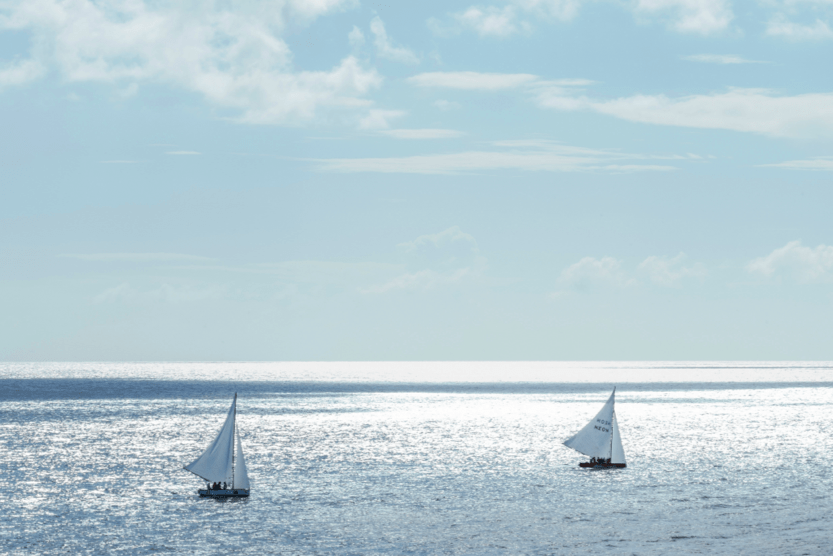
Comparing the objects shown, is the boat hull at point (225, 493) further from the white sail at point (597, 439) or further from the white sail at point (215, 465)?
the white sail at point (597, 439)

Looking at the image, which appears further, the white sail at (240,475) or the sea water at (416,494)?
the white sail at (240,475)

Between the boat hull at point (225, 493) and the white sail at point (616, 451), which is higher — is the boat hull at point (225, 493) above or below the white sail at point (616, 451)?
below

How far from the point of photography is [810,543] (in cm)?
5644

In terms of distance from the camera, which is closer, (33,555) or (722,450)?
(33,555)

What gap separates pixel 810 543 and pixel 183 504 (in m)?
44.3

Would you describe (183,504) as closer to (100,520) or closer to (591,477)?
(100,520)

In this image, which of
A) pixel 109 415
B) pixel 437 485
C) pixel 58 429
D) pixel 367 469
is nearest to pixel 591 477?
pixel 437 485

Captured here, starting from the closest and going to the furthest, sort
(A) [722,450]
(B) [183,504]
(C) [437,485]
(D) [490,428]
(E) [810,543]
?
(E) [810,543], (B) [183,504], (C) [437,485], (A) [722,450], (D) [490,428]

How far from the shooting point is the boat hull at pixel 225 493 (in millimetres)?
71250

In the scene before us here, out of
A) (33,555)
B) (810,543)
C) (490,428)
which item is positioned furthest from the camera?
(490,428)

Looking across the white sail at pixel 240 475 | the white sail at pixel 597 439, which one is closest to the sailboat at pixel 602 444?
the white sail at pixel 597 439

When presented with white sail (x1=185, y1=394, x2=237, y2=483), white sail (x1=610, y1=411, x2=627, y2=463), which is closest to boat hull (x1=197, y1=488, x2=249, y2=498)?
white sail (x1=185, y1=394, x2=237, y2=483)

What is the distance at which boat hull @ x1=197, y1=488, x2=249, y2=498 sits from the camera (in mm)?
71250

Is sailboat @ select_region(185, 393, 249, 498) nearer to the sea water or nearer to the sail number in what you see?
the sea water
